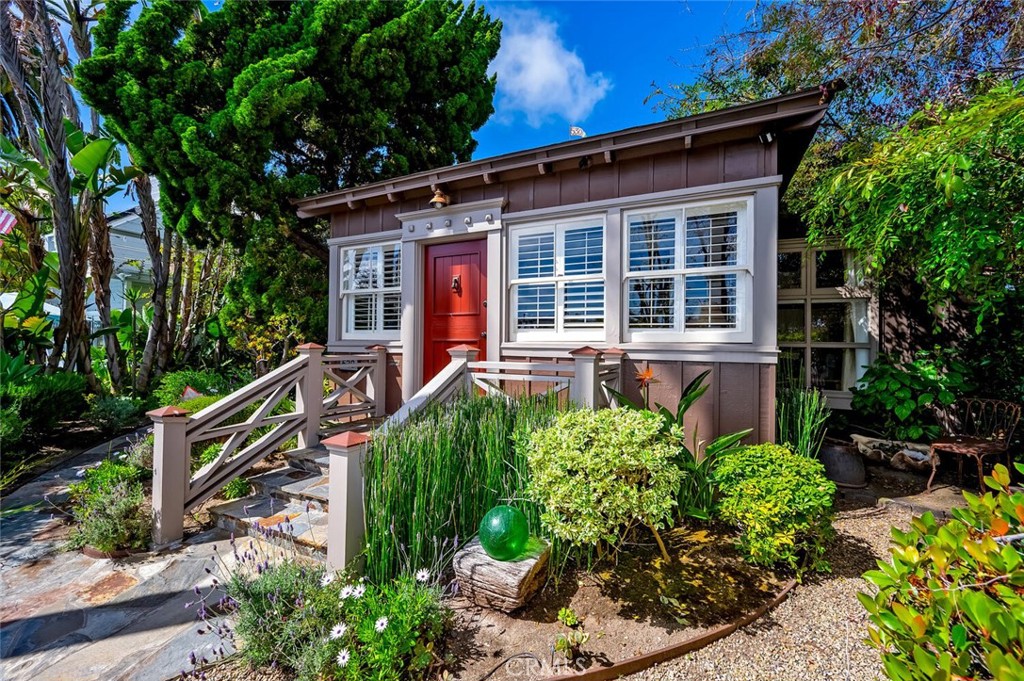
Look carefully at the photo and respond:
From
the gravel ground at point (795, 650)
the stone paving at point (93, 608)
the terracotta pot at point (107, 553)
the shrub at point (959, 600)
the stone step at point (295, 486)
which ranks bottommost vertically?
the stone paving at point (93, 608)

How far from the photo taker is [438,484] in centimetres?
267

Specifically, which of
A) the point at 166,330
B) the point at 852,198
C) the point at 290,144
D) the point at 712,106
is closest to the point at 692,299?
the point at 852,198

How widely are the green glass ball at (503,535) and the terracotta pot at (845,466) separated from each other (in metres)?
3.72

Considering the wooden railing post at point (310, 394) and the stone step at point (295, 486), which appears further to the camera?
the wooden railing post at point (310, 394)

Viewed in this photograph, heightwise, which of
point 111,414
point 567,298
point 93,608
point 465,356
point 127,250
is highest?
point 127,250

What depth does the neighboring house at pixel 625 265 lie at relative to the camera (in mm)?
3908

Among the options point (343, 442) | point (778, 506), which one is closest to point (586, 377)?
point (778, 506)

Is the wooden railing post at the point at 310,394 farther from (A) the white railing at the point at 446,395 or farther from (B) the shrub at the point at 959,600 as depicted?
(B) the shrub at the point at 959,600

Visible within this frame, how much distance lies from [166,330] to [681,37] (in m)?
10.1

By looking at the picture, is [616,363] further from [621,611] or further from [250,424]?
[250,424]

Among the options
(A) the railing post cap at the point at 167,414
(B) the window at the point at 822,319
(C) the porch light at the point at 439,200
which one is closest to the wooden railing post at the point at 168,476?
(A) the railing post cap at the point at 167,414

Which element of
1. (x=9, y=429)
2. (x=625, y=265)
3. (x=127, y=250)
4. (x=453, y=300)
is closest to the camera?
(x=625, y=265)

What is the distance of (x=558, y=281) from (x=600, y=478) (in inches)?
110

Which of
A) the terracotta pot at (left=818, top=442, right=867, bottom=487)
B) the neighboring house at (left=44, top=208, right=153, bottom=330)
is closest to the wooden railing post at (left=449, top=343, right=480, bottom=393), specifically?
the terracotta pot at (left=818, top=442, right=867, bottom=487)
